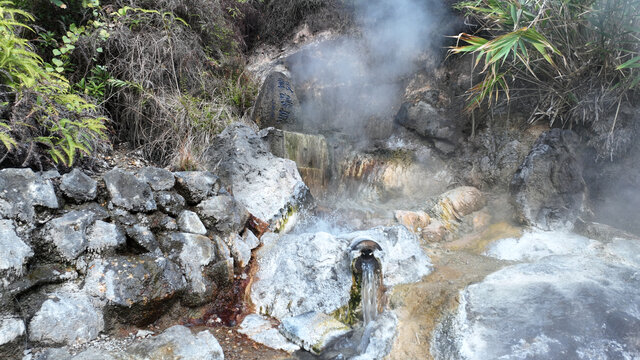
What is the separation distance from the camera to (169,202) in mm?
2906

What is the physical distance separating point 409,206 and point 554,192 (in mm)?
1588

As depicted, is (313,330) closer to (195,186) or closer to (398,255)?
(398,255)

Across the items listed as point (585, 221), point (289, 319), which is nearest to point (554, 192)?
point (585, 221)

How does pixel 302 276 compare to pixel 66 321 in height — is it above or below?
below

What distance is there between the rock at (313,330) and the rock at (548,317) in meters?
0.68

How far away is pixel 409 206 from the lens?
469 cm

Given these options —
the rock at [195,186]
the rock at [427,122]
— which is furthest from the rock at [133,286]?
the rock at [427,122]

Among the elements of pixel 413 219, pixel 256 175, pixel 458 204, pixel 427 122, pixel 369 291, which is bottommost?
pixel 369 291

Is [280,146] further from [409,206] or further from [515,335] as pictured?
[515,335]

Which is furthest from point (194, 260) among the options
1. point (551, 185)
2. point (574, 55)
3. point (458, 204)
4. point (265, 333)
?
point (574, 55)

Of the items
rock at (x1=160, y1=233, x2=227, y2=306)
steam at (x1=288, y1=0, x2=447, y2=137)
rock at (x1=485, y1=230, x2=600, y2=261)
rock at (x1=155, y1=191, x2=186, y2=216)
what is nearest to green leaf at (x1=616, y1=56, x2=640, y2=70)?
rock at (x1=485, y1=230, x2=600, y2=261)

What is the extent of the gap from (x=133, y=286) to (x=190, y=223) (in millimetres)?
683

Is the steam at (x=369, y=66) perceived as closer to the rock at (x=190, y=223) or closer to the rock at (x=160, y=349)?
the rock at (x=190, y=223)

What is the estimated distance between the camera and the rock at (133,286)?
2.27 metres
